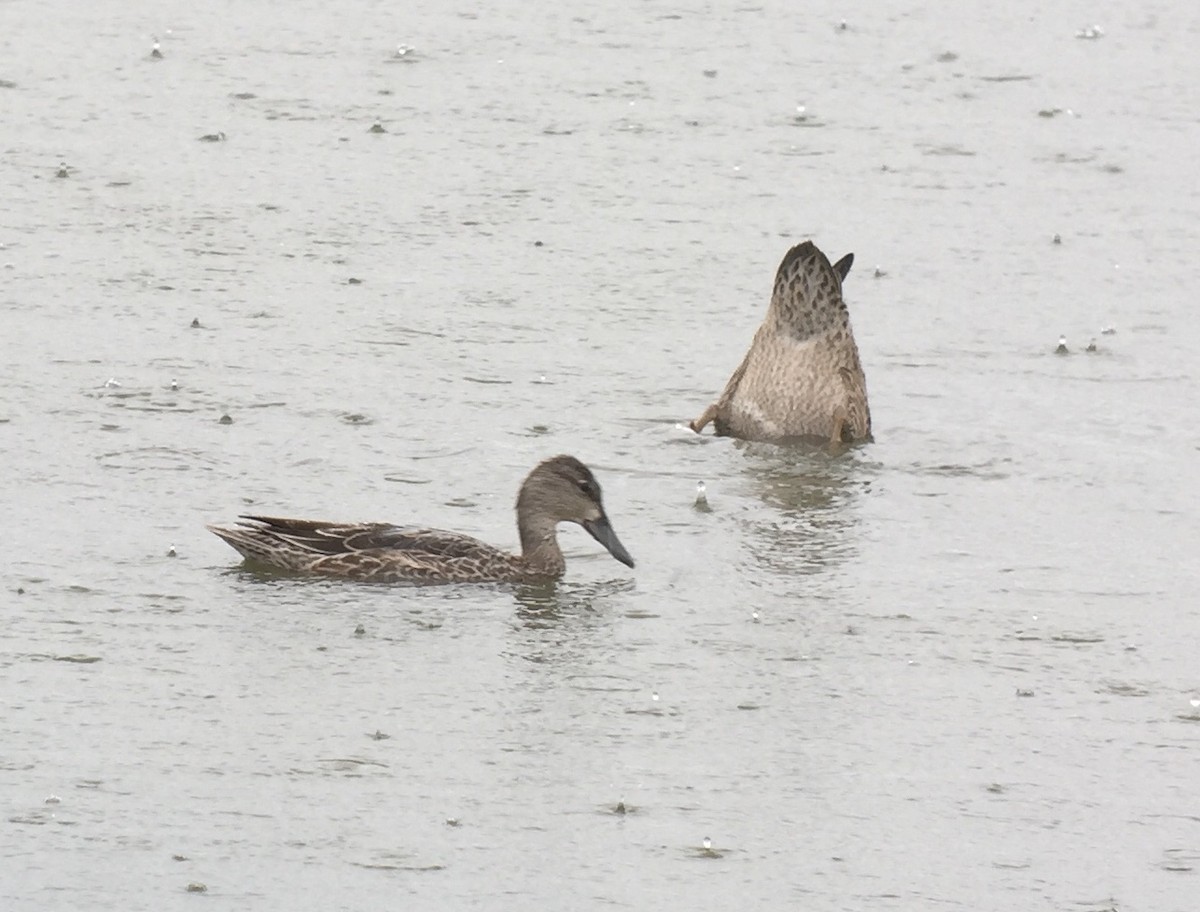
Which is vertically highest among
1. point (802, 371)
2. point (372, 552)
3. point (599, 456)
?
point (802, 371)

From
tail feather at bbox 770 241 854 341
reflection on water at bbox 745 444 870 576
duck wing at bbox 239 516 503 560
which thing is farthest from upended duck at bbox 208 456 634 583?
tail feather at bbox 770 241 854 341

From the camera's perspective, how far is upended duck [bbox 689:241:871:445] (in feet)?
44.2

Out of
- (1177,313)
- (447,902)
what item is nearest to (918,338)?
(1177,313)

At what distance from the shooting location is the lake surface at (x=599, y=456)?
27.4 ft

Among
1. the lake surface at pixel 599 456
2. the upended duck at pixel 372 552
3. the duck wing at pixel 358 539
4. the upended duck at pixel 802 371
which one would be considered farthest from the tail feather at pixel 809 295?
the duck wing at pixel 358 539

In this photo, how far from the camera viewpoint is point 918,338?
14.9 m

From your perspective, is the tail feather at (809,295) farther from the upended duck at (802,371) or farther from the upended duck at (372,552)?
the upended duck at (372,552)

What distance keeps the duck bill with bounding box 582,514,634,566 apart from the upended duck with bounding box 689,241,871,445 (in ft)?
7.57

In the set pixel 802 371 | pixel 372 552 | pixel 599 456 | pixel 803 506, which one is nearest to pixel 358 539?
pixel 372 552

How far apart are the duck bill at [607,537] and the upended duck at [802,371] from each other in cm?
231

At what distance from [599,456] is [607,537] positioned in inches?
58.2

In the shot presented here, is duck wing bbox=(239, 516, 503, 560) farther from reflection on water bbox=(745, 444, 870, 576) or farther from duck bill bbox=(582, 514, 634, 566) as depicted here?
reflection on water bbox=(745, 444, 870, 576)

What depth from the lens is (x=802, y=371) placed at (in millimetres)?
13711

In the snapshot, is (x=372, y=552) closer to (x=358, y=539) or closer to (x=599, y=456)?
(x=358, y=539)
